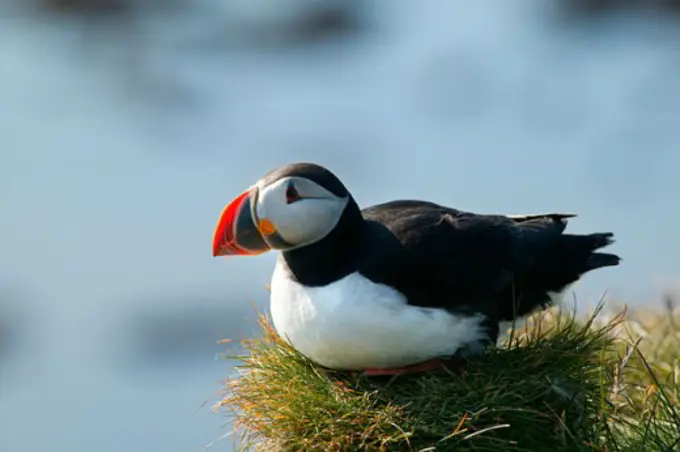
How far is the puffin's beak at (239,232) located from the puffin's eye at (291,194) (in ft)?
0.36

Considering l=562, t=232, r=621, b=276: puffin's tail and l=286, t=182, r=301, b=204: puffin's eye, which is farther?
l=562, t=232, r=621, b=276: puffin's tail

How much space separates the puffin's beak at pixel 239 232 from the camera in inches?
106

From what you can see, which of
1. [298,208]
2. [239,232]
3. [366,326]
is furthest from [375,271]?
[239,232]

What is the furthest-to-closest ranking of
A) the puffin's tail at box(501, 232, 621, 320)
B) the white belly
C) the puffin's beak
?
the puffin's tail at box(501, 232, 621, 320) < the puffin's beak < the white belly

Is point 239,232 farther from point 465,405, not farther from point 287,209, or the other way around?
point 465,405

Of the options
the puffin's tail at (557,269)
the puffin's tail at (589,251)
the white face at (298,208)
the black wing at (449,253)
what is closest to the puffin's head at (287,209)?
the white face at (298,208)

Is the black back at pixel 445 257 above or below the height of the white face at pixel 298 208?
below

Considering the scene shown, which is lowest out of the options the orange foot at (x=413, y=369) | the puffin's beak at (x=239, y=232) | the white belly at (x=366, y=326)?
the orange foot at (x=413, y=369)

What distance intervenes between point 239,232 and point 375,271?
1.20ft

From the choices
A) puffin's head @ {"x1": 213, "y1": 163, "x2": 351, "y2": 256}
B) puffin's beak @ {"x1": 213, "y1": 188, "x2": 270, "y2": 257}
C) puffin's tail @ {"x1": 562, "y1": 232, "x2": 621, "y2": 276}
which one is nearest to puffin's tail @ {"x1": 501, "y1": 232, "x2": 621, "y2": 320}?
puffin's tail @ {"x1": 562, "y1": 232, "x2": 621, "y2": 276}

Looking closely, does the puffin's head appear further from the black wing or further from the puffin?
the black wing

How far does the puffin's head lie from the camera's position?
2.63 meters

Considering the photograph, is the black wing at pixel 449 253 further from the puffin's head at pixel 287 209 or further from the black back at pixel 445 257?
the puffin's head at pixel 287 209

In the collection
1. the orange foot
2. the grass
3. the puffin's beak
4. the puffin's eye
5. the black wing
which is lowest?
the grass
